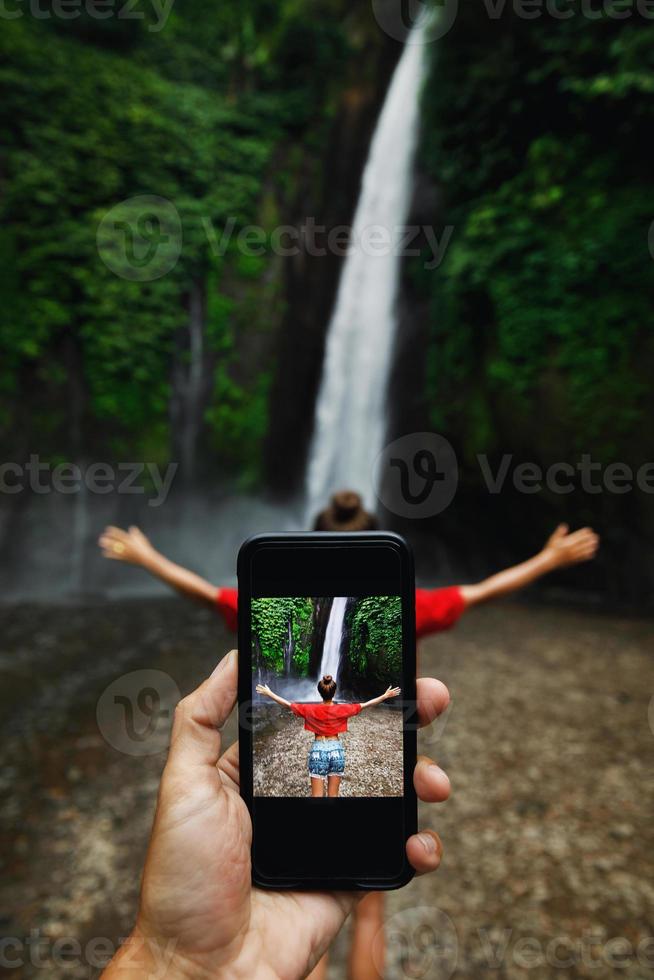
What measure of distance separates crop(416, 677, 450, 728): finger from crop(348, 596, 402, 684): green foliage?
110 mm

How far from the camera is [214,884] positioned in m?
1.18

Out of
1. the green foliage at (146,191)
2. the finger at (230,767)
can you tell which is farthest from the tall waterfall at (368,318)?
the finger at (230,767)

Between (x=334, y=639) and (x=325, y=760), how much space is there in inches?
11.4

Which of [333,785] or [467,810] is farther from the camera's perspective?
[467,810]

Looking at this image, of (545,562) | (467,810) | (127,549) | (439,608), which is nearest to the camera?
(127,549)

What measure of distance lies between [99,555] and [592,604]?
9.59 meters

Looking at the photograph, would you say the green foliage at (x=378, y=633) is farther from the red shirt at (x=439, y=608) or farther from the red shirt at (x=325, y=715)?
the red shirt at (x=439, y=608)

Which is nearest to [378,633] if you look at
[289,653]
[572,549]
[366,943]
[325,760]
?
[289,653]

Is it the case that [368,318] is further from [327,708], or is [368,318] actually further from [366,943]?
[327,708]

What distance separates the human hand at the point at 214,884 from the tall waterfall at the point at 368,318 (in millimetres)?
10176

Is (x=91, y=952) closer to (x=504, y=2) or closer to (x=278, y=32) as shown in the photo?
(x=504, y=2)

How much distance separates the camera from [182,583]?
224 centimetres

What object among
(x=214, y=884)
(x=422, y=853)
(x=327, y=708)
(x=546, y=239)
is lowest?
(x=214, y=884)

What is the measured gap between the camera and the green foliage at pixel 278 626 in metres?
1.23
